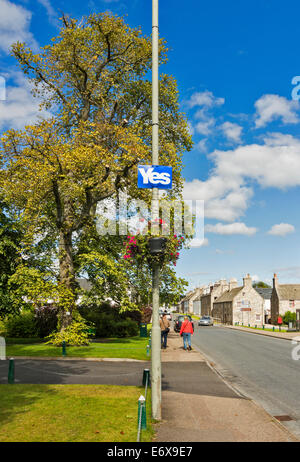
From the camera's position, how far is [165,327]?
2122 cm

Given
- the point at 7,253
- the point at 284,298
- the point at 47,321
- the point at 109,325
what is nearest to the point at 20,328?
the point at 47,321

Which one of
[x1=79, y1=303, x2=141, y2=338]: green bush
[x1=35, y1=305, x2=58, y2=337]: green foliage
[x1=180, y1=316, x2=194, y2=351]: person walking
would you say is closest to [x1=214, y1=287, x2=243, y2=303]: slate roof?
[x1=79, y1=303, x2=141, y2=338]: green bush

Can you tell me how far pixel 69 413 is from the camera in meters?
7.97

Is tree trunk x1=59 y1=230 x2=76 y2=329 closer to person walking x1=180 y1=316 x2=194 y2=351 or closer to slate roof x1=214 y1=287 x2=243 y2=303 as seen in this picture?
person walking x1=180 y1=316 x2=194 y2=351

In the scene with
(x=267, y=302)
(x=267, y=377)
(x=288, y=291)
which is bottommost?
(x=267, y=302)

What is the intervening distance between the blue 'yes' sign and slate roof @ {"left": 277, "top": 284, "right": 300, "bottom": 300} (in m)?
71.0

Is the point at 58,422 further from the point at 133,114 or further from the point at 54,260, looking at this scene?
the point at 133,114

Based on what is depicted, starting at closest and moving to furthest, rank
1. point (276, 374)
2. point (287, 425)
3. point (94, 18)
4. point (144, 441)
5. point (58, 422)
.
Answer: point (144, 441), point (58, 422), point (287, 425), point (276, 374), point (94, 18)

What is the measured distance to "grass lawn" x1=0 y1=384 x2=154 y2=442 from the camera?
656 cm

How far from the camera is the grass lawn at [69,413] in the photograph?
656 centimetres

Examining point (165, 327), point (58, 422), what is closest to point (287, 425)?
point (58, 422)

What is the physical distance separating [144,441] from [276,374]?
9.80m

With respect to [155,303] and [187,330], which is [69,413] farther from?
[187,330]

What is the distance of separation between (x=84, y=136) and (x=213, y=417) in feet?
54.8
